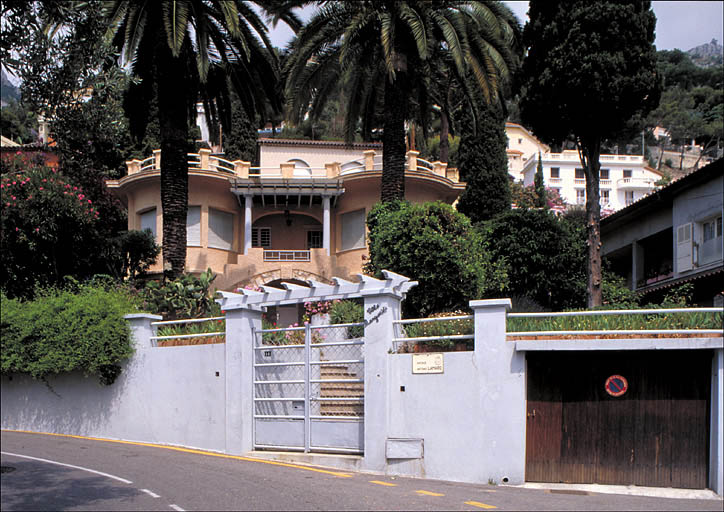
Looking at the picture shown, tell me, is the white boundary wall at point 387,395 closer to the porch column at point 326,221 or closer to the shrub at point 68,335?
the shrub at point 68,335

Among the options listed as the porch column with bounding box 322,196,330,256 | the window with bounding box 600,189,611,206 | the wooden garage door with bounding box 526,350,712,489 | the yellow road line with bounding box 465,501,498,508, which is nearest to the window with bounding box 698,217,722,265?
the wooden garage door with bounding box 526,350,712,489

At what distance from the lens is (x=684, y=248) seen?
80.8ft

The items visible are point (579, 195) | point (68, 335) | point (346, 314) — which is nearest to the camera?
point (68, 335)

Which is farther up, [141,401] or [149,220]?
[149,220]

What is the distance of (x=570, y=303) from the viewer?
2412 centimetres

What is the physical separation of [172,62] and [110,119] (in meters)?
11.9

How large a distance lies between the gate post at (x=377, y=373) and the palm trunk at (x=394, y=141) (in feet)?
30.3

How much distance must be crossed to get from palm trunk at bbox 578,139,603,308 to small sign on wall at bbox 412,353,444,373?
7558 millimetres

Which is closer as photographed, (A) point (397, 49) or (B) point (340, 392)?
(B) point (340, 392)

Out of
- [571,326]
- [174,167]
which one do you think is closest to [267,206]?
[174,167]

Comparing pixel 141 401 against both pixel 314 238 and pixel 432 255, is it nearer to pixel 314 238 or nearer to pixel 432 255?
pixel 432 255

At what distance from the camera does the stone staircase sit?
14062 mm

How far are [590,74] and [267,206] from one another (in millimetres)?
17793

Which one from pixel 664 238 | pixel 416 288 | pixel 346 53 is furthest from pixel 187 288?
pixel 664 238
